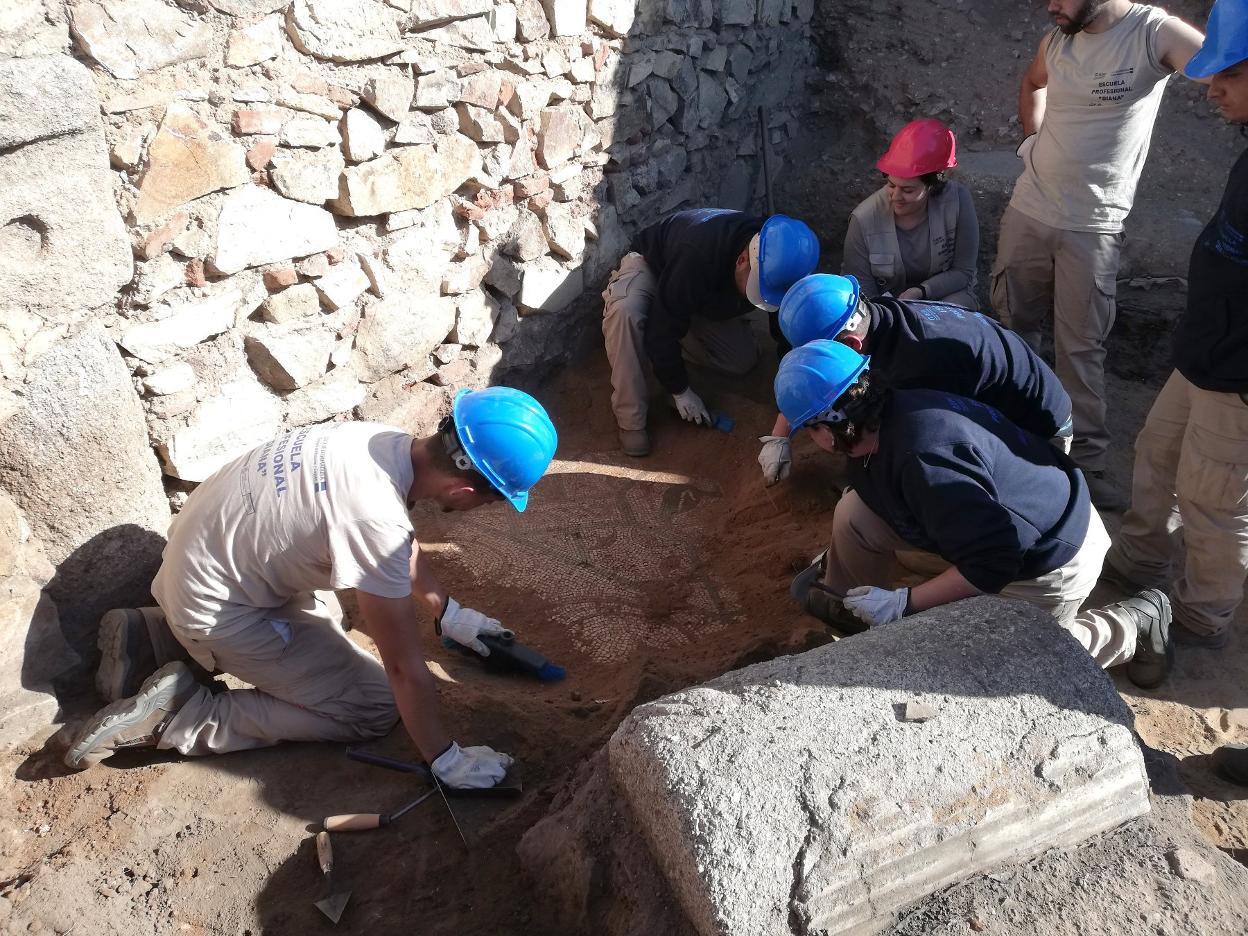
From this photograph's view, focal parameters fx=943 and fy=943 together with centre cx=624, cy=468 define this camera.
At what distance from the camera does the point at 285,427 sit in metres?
3.53

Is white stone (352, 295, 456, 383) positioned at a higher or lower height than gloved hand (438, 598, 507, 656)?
higher

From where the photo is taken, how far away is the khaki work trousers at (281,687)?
272 cm

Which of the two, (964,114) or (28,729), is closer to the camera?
(28,729)

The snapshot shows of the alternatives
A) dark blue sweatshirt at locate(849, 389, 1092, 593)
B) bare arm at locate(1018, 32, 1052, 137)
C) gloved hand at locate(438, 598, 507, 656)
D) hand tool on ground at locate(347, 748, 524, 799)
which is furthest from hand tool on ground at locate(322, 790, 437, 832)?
bare arm at locate(1018, 32, 1052, 137)

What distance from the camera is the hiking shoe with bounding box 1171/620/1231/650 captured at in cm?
353

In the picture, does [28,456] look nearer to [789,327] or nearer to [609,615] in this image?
[609,615]

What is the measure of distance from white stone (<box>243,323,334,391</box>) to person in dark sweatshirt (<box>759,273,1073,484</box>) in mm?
1748

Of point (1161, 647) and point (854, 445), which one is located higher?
point (854, 445)

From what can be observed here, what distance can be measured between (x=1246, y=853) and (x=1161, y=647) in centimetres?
79

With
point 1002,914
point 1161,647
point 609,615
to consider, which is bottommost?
point 609,615

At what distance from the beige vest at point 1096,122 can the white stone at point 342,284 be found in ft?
9.59

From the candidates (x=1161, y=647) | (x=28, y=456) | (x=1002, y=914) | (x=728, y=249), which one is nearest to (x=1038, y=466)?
(x=1161, y=647)

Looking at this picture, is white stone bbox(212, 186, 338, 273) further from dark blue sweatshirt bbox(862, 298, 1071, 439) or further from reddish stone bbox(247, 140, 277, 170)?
dark blue sweatshirt bbox(862, 298, 1071, 439)

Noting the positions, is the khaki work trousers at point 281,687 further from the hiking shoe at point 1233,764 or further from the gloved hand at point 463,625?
the hiking shoe at point 1233,764
